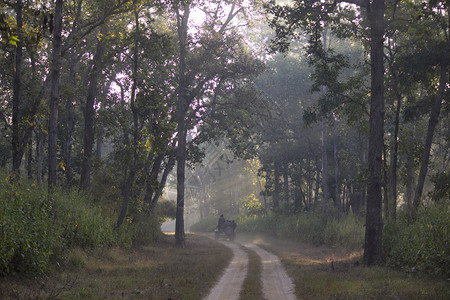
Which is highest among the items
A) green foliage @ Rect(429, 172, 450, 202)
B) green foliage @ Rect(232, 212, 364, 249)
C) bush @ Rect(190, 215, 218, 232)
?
green foliage @ Rect(429, 172, 450, 202)

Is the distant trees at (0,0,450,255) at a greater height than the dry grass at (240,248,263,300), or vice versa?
the distant trees at (0,0,450,255)

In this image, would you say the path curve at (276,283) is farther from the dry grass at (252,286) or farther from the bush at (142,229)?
the bush at (142,229)

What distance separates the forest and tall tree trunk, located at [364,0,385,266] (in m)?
0.05

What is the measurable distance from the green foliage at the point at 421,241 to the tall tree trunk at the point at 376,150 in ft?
2.25

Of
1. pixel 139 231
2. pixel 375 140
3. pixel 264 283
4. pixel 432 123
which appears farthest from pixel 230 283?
pixel 139 231

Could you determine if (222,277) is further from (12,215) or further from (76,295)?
(12,215)

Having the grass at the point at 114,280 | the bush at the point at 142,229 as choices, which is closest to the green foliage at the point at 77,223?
the grass at the point at 114,280

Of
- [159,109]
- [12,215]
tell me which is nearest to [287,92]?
[159,109]

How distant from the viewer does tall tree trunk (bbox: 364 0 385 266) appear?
15055 mm

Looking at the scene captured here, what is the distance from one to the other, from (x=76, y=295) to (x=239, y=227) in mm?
40049

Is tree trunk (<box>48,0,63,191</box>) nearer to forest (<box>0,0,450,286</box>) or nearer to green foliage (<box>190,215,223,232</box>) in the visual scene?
forest (<box>0,0,450,286</box>)

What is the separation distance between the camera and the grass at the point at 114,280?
356 inches

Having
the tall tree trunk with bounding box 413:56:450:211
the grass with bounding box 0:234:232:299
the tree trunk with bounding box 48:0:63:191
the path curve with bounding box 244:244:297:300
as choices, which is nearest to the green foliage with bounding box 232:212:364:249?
the tall tree trunk with bounding box 413:56:450:211

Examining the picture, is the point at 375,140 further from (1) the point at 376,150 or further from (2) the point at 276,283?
(2) the point at 276,283
